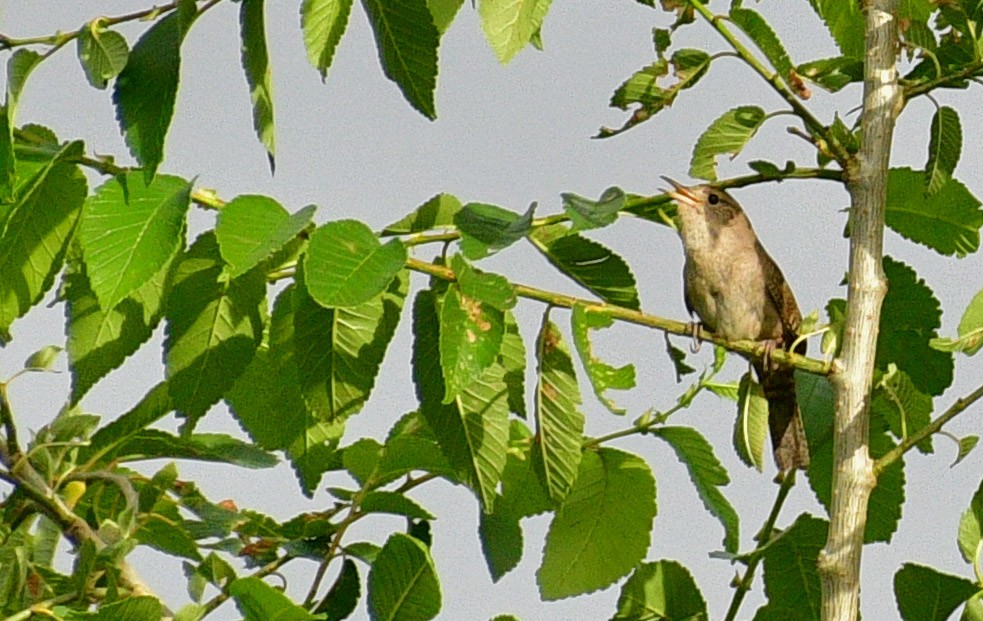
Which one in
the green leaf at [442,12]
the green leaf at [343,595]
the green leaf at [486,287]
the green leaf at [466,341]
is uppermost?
the green leaf at [442,12]

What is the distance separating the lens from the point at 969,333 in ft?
6.97

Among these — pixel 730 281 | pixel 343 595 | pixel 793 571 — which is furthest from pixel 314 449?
pixel 730 281

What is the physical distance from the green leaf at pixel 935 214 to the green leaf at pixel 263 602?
1483 mm

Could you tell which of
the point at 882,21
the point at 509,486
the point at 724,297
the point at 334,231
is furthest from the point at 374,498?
the point at 724,297

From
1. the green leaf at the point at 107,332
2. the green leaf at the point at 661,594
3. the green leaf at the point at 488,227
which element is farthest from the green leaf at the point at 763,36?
the green leaf at the point at 107,332

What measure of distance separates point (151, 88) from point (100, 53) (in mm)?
123

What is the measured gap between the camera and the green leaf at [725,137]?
2.84 metres

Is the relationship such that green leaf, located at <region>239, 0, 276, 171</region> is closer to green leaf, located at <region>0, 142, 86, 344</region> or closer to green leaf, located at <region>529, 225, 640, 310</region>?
green leaf, located at <region>0, 142, 86, 344</region>

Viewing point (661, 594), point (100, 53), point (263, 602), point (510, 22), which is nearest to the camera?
point (263, 602)

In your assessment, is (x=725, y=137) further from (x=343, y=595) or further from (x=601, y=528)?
(x=343, y=595)

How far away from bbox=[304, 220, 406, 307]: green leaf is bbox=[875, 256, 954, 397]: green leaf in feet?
3.35

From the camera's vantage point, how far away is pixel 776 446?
4.06 meters

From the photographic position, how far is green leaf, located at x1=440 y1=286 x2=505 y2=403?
215cm

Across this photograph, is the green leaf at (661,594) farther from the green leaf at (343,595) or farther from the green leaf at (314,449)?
the green leaf at (314,449)
